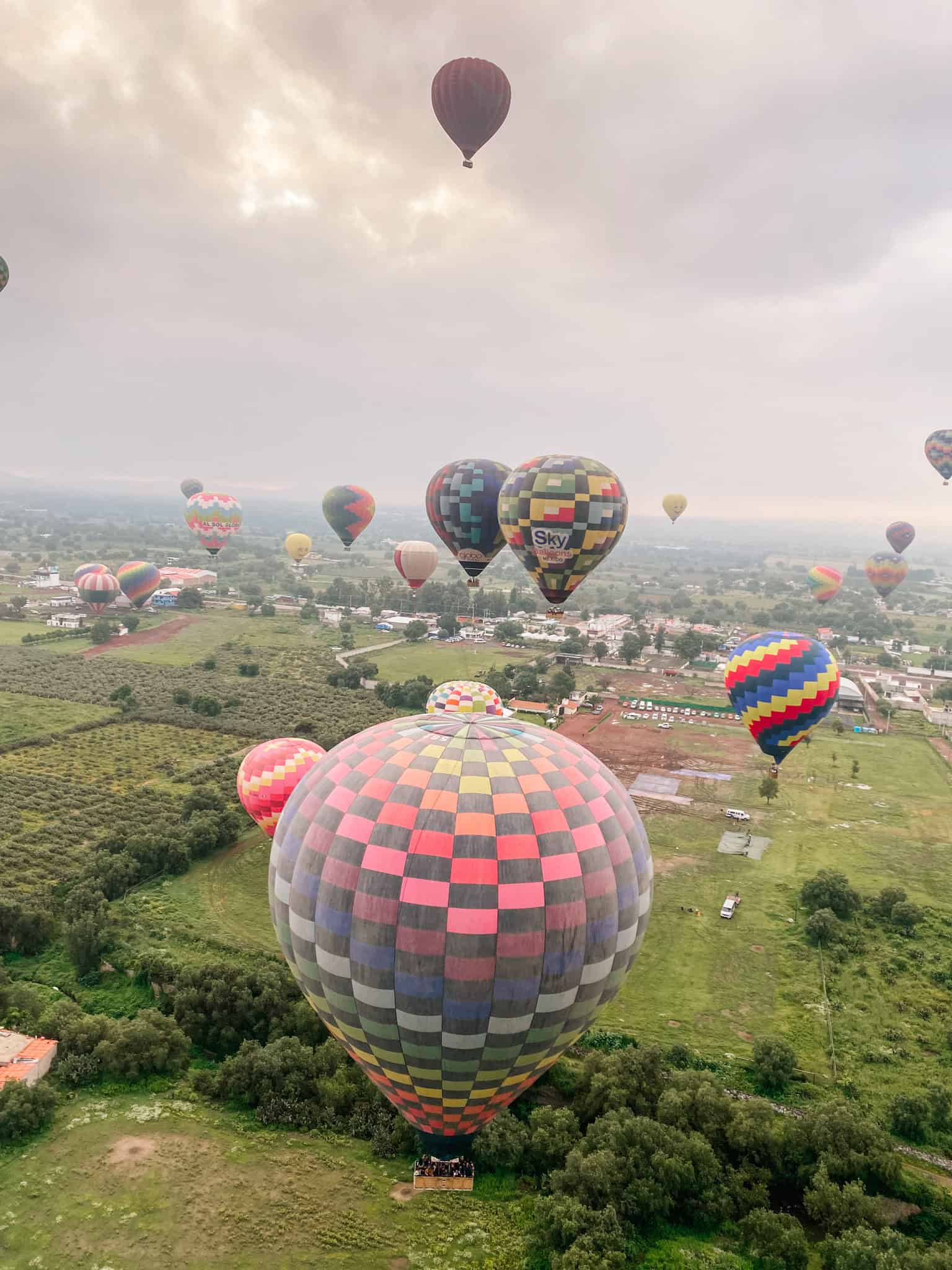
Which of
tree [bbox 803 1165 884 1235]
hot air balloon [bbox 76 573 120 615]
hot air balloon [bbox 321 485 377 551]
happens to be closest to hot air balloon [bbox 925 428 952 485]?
hot air balloon [bbox 321 485 377 551]

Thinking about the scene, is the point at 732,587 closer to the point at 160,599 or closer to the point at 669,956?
the point at 160,599

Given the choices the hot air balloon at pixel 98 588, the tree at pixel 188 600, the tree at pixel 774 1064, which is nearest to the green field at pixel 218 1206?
the tree at pixel 774 1064

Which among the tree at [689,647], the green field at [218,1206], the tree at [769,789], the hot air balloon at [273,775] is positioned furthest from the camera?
the tree at [689,647]

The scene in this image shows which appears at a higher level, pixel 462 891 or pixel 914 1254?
pixel 462 891

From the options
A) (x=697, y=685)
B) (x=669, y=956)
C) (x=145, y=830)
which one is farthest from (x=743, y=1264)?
(x=697, y=685)

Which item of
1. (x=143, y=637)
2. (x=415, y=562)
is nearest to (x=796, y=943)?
(x=415, y=562)

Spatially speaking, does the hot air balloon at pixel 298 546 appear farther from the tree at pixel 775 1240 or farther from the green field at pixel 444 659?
the tree at pixel 775 1240

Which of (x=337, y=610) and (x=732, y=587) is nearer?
(x=337, y=610)
